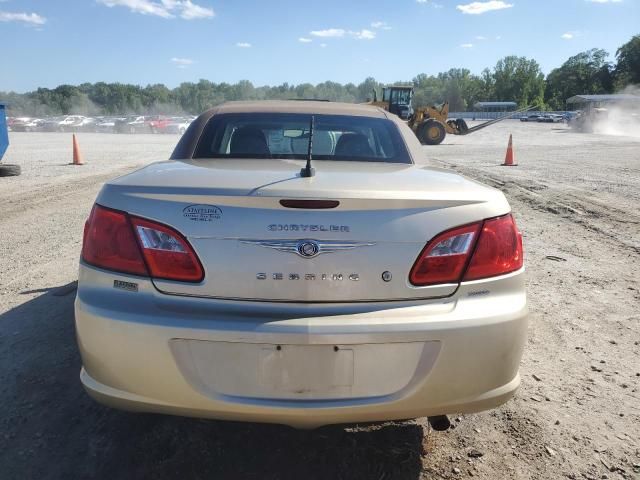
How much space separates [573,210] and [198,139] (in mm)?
6760

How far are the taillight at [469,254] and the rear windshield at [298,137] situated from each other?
3.85ft

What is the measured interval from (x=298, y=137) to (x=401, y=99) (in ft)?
88.8

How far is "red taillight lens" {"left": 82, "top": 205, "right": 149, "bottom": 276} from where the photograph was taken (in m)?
1.89

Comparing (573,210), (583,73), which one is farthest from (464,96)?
(573,210)

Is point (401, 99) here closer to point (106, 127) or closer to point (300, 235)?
point (300, 235)

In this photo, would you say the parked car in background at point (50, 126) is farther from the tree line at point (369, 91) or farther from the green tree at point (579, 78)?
the green tree at point (579, 78)

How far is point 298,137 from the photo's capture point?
3477mm

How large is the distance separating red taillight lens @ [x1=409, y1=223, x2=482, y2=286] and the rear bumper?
0.09 metres

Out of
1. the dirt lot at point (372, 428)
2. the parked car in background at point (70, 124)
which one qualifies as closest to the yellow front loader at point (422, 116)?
the dirt lot at point (372, 428)

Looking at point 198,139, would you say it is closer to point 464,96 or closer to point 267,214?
point 267,214

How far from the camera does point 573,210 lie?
7977 mm

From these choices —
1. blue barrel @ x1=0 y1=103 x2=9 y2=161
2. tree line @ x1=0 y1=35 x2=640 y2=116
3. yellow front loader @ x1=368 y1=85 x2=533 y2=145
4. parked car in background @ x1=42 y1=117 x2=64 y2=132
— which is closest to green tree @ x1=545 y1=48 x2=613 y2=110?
tree line @ x1=0 y1=35 x2=640 y2=116

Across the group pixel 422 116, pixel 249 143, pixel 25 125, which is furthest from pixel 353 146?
pixel 25 125

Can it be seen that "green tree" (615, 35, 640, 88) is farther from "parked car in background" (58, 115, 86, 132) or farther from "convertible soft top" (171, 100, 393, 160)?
"convertible soft top" (171, 100, 393, 160)
